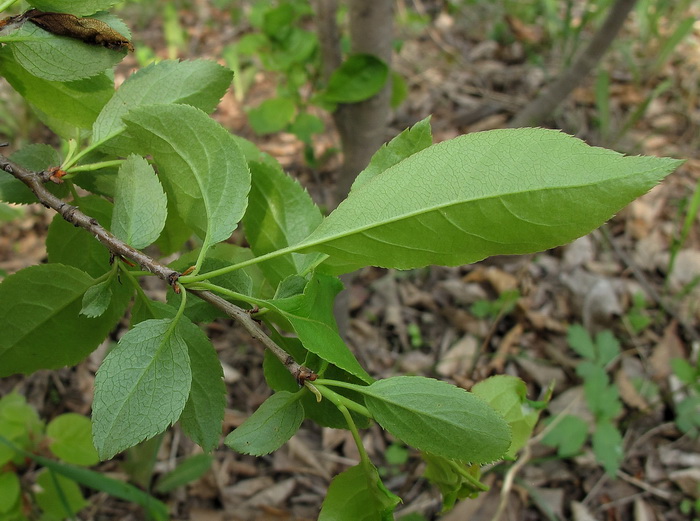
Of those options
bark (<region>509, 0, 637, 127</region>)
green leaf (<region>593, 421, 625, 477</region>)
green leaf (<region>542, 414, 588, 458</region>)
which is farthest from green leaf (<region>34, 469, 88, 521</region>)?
bark (<region>509, 0, 637, 127</region>)

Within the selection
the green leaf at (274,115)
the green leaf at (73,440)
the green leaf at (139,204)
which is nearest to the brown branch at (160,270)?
the green leaf at (139,204)

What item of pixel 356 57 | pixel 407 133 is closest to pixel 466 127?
pixel 356 57

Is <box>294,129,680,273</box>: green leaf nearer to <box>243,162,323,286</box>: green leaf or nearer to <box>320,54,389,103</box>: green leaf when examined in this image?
<box>243,162,323,286</box>: green leaf

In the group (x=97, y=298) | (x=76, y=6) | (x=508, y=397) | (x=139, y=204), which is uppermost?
(x=76, y=6)

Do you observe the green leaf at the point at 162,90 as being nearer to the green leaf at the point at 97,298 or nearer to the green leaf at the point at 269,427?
the green leaf at the point at 97,298

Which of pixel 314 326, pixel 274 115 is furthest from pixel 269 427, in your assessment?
pixel 274 115

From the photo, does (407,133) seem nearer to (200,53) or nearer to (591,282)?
(591,282)

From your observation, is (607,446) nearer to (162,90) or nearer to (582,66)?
A: (582,66)
